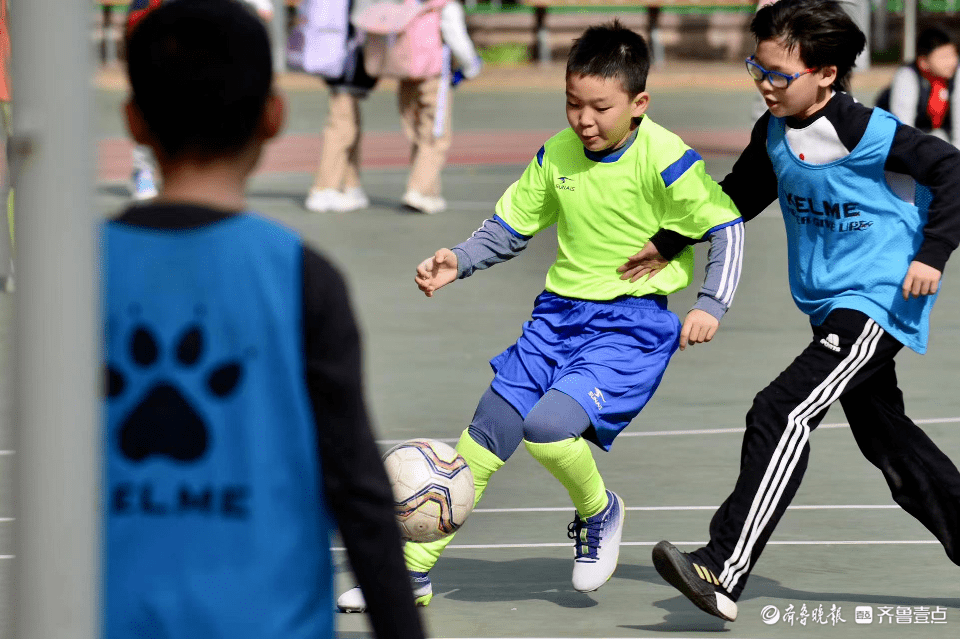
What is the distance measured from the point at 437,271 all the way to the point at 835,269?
3.75 feet

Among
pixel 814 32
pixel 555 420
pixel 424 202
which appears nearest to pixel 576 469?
pixel 555 420

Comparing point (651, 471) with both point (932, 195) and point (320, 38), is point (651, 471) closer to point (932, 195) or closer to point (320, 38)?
point (932, 195)

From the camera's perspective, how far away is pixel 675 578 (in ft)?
15.0

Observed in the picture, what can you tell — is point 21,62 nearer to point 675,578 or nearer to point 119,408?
point 119,408

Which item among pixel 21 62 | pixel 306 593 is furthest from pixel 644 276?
pixel 21 62

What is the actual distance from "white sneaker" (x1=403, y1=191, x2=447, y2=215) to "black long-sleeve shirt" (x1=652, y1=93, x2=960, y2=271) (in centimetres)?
854

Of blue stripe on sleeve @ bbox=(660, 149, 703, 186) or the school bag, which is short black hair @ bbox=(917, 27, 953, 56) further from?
blue stripe on sleeve @ bbox=(660, 149, 703, 186)

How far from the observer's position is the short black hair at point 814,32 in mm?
4812

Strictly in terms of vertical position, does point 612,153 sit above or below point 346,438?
below

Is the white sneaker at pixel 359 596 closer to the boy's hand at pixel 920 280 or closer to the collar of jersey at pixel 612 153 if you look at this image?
the collar of jersey at pixel 612 153

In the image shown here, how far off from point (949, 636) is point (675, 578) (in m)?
0.79

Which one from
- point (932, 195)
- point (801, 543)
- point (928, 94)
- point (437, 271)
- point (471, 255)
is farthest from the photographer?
point (928, 94)

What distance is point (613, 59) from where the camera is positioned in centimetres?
497

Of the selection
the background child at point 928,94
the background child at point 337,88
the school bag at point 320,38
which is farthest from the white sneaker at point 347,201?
the background child at point 928,94
